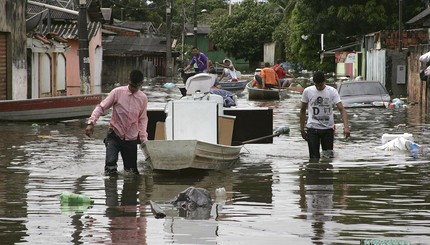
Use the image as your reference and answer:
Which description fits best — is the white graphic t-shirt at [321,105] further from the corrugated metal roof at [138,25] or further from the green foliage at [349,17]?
the corrugated metal roof at [138,25]

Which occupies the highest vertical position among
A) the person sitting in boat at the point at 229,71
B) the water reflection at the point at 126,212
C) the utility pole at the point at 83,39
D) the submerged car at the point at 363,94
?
the utility pole at the point at 83,39

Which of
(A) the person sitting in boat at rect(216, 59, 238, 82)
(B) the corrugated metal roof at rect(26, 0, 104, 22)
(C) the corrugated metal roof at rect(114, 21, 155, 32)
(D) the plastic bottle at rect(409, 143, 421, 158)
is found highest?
(C) the corrugated metal roof at rect(114, 21, 155, 32)

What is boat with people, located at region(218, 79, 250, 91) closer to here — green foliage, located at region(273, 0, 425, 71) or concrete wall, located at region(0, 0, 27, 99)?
concrete wall, located at region(0, 0, 27, 99)

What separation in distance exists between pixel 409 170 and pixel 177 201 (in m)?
5.42

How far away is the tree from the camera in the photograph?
10975 centimetres

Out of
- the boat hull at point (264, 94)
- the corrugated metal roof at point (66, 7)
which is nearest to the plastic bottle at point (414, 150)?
the boat hull at point (264, 94)

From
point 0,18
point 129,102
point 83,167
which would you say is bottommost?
point 83,167

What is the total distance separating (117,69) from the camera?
67812 mm

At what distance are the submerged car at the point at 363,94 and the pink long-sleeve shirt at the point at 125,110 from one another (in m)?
19.5

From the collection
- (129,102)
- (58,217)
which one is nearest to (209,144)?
(129,102)

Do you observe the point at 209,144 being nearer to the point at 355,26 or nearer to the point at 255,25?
the point at 355,26

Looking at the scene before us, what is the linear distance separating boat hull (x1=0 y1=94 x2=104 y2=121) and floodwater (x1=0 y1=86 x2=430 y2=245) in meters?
4.71

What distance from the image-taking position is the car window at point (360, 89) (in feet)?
115

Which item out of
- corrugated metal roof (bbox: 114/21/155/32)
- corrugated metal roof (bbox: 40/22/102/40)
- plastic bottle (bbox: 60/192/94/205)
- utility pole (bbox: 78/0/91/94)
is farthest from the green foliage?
plastic bottle (bbox: 60/192/94/205)
